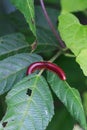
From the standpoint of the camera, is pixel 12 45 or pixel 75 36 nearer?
Answer: pixel 75 36

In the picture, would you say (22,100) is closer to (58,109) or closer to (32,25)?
(32,25)

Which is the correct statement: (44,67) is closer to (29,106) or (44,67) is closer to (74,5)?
(29,106)

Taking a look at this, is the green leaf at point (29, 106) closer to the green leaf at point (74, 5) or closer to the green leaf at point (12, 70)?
the green leaf at point (12, 70)

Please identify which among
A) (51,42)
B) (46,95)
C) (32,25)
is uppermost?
(32,25)

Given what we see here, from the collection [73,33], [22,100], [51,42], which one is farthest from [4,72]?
[51,42]

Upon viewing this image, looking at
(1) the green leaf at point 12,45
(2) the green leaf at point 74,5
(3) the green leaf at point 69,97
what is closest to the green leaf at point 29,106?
(3) the green leaf at point 69,97

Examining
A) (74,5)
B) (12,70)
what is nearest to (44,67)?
(12,70)
